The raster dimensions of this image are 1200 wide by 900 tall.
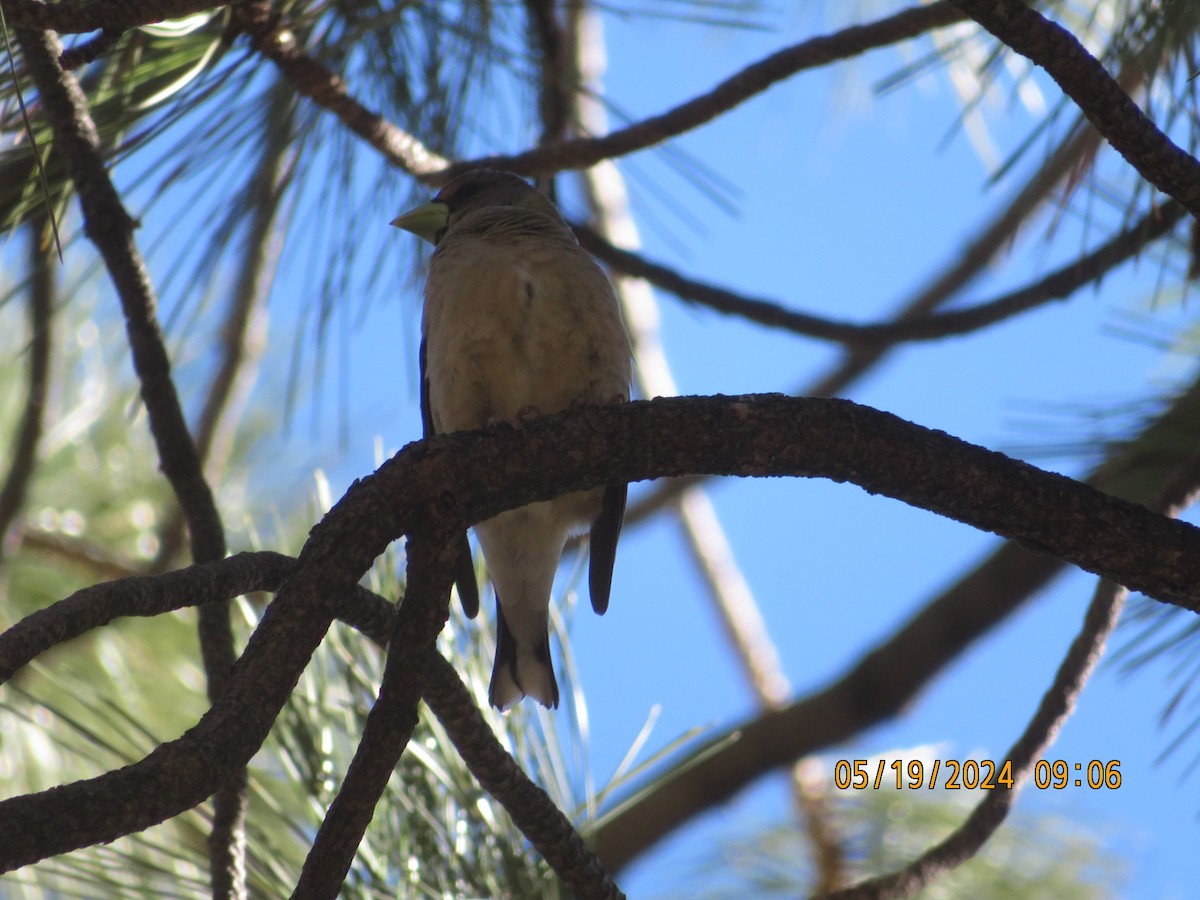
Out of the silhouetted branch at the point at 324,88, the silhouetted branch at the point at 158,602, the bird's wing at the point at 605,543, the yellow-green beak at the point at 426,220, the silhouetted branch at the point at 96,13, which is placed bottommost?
the silhouetted branch at the point at 158,602

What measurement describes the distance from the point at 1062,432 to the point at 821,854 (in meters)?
1.79

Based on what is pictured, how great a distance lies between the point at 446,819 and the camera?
2.73m

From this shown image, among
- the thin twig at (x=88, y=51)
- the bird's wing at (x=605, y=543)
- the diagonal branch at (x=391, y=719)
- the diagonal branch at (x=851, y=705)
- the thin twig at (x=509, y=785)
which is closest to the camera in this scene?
the diagonal branch at (x=391, y=719)

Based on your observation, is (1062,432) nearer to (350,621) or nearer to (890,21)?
(890,21)

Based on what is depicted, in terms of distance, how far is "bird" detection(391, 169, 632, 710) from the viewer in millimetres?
3266

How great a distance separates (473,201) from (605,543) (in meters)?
1.20

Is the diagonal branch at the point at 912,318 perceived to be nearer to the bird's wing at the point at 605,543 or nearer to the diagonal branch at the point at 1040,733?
the bird's wing at the point at 605,543

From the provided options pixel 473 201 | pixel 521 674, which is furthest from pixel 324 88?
pixel 521 674

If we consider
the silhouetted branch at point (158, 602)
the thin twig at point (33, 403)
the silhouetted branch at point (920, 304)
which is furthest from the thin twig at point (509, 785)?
the silhouetted branch at point (920, 304)

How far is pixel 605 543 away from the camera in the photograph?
12.0ft

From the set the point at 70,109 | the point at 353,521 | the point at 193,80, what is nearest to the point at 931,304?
the point at 193,80

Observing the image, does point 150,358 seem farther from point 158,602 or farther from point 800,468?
point 800,468

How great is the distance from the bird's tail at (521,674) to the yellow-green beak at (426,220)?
4.10 ft

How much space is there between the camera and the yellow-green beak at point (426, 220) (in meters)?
3.73
